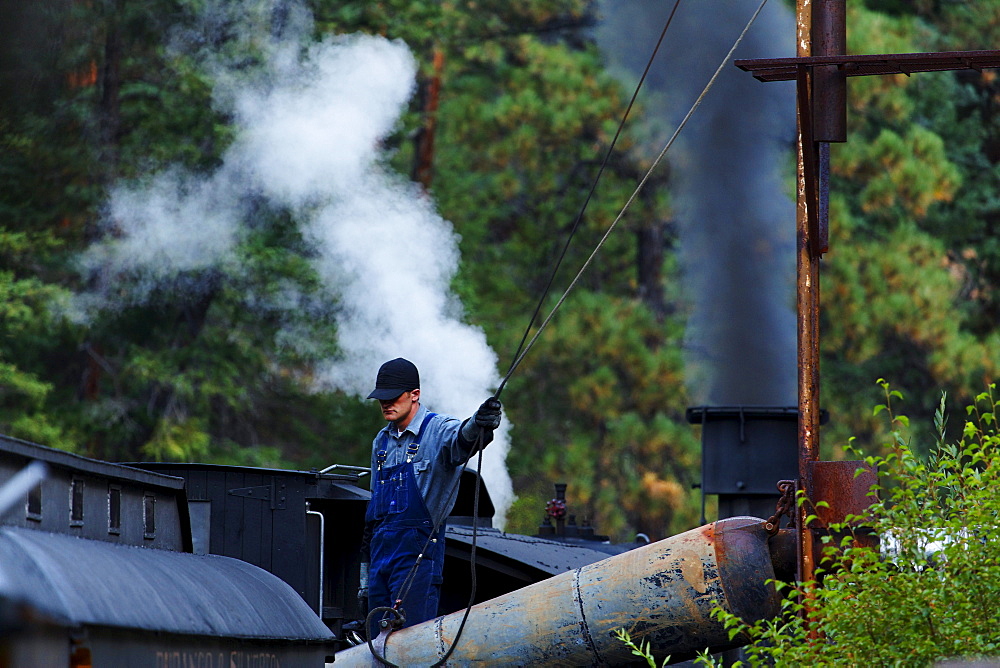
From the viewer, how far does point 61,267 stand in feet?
60.8

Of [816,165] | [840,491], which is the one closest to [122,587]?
[840,491]

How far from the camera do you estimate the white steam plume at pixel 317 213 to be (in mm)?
18078

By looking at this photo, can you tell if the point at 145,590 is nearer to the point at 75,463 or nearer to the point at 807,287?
the point at 75,463

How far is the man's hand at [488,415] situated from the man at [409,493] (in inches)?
22.7

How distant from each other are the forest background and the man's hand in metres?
10.6

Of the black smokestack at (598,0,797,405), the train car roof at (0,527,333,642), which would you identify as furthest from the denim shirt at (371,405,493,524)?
the black smokestack at (598,0,797,405)

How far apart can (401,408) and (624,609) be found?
4.65 ft

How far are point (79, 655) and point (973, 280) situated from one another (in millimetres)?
20115

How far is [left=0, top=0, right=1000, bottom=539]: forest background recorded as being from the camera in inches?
727

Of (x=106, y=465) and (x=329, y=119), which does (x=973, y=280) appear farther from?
(x=106, y=465)

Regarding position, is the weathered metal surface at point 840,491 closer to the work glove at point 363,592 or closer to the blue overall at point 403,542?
the blue overall at point 403,542

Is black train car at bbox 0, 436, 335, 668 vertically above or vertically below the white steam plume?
below

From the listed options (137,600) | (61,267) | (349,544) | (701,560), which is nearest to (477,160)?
(61,267)

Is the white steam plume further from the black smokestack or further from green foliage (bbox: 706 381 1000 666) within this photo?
green foliage (bbox: 706 381 1000 666)
